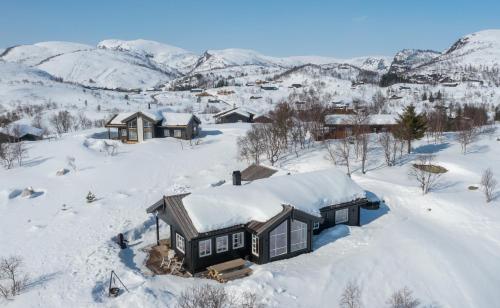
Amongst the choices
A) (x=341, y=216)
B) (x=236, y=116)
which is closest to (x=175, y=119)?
(x=236, y=116)

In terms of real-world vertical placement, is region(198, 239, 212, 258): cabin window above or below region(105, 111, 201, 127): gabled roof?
below

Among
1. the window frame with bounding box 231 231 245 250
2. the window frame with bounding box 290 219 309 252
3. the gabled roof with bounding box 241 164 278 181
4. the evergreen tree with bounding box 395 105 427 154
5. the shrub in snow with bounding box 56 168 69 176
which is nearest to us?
the window frame with bounding box 231 231 245 250

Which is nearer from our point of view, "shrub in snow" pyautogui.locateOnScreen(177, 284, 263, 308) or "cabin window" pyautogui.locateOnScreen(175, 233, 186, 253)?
"shrub in snow" pyautogui.locateOnScreen(177, 284, 263, 308)

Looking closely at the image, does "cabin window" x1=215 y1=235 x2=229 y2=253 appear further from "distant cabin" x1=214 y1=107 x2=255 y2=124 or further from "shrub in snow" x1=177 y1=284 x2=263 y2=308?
"distant cabin" x1=214 y1=107 x2=255 y2=124

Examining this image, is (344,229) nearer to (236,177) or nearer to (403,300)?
(236,177)

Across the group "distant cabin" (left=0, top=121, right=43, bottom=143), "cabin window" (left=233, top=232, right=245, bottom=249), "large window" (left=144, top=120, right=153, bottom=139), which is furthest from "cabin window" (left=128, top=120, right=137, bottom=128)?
"cabin window" (left=233, top=232, right=245, bottom=249)

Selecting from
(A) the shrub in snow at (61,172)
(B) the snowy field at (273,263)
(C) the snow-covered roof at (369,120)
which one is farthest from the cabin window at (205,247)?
(C) the snow-covered roof at (369,120)
